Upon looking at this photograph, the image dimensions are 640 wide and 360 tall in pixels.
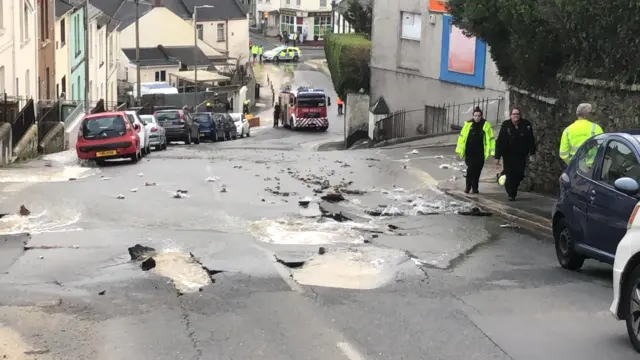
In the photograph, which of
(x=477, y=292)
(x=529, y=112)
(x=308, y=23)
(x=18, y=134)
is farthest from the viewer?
(x=308, y=23)

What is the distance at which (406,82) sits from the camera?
4300 centimetres

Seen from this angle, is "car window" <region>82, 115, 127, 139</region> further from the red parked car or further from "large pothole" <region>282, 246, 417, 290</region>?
"large pothole" <region>282, 246, 417, 290</region>

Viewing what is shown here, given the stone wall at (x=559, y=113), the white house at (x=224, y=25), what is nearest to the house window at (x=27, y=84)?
the stone wall at (x=559, y=113)

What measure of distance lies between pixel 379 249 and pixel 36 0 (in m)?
32.0

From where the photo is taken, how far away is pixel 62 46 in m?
48.0


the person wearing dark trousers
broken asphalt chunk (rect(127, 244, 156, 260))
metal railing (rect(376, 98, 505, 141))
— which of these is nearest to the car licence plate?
the person wearing dark trousers

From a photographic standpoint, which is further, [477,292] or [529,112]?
[529,112]

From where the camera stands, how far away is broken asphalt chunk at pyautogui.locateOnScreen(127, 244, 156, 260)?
38.5 ft

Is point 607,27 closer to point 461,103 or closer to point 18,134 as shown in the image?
point 18,134

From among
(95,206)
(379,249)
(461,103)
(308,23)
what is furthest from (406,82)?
(308,23)

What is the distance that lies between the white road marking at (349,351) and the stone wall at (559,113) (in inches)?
313

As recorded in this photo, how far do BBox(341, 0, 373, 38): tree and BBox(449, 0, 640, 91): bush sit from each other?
32.6m

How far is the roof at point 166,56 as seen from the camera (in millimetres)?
81975

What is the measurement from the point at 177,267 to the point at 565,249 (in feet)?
14.3
